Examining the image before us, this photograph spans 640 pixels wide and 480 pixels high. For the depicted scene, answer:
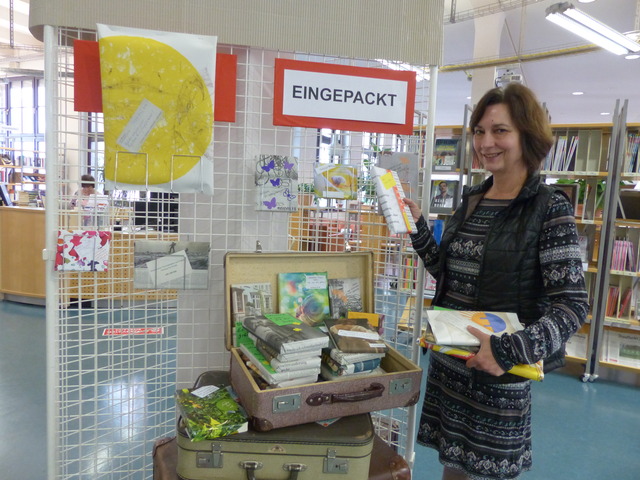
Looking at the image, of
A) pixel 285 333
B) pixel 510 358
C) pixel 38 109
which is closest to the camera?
pixel 510 358

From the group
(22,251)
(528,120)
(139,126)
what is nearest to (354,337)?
(528,120)

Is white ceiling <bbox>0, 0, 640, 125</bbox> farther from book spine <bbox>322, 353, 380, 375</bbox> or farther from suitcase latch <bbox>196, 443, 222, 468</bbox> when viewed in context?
suitcase latch <bbox>196, 443, 222, 468</bbox>

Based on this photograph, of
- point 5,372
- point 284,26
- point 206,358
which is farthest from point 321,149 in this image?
point 5,372

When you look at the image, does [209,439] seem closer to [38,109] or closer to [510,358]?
[510,358]

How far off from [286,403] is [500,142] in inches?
36.6

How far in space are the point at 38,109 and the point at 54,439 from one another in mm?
14854

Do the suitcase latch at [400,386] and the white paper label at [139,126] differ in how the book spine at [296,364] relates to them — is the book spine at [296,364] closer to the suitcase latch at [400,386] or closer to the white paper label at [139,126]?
the suitcase latch at [400,386]

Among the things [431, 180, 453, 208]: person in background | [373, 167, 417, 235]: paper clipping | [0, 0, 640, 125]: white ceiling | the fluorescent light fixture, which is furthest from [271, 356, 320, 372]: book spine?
[0, 0, 640, 125]: white ceiling

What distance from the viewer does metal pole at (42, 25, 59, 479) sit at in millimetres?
1312

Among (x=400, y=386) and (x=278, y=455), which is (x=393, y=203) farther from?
(x=278, y=455)

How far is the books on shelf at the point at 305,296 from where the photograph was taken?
4.95 feet

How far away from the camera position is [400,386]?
1.26 meters

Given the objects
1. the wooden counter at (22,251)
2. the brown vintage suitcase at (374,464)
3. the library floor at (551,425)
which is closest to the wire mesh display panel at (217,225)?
the brown vintage suitcase at (374,464)

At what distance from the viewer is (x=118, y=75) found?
1.29 meters
